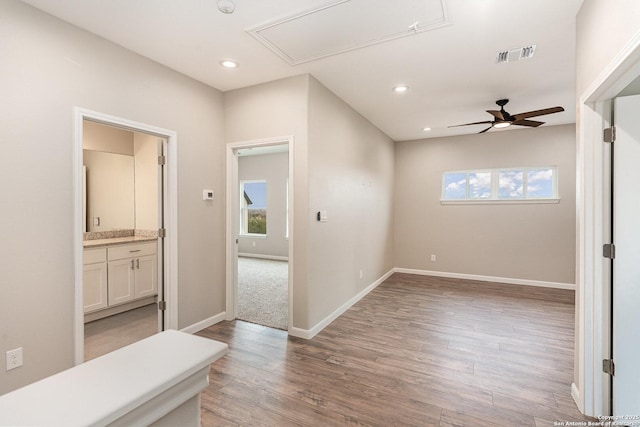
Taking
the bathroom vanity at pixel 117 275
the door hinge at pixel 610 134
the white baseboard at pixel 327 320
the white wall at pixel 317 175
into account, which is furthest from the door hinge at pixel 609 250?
A: the bathroom vanity at pixel 117 275

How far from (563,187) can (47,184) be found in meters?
6.77

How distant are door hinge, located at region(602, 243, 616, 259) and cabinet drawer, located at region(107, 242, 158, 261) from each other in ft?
15.4

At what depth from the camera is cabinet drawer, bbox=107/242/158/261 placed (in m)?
3.75

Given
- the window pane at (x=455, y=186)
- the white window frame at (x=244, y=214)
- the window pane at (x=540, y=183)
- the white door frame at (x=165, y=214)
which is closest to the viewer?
the white door frame at (x=165, y=214)

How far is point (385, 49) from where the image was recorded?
2703mm

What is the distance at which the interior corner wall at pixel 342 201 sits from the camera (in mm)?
3328

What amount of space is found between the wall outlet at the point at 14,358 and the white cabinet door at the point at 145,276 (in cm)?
197

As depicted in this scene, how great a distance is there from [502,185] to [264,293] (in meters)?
4.69

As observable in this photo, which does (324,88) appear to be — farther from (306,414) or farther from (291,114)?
(306,414)

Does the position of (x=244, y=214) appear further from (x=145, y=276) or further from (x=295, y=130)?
(x=295, y=130)

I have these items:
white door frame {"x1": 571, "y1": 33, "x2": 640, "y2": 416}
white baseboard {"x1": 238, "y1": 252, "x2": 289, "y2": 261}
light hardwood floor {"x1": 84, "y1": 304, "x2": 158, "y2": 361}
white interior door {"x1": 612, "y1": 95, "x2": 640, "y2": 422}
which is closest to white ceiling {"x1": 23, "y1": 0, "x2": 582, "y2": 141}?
white door frame {"x1": 571, "y1": 33, "x2": 640, "y2": 416}

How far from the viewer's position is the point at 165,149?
3117 mm

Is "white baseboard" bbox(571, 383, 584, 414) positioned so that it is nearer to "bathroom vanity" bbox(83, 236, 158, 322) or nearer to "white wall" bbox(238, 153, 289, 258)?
"bathroom vanity" bbox(83, 236, 158, 322)

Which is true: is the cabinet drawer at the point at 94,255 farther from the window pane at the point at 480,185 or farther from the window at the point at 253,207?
the window pane at the point at 480,185
